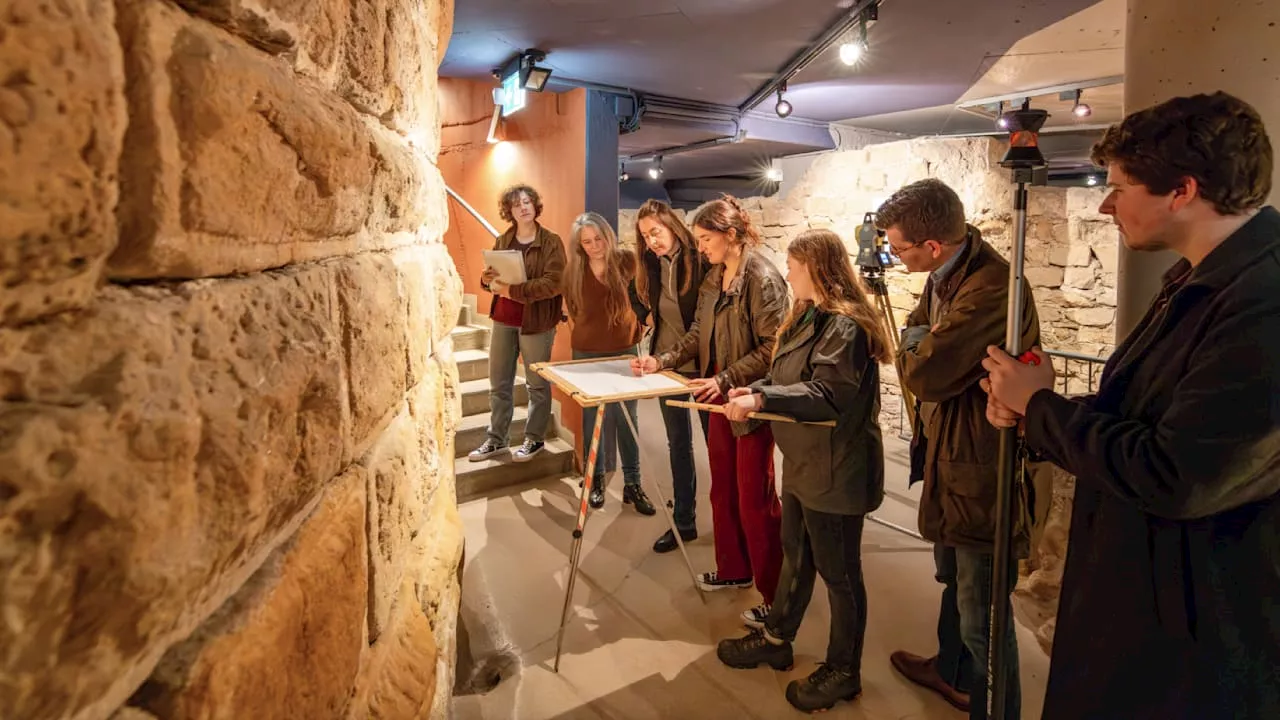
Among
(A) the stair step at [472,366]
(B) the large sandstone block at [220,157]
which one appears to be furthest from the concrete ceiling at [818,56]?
(B) the large sandstone block at [220,157]

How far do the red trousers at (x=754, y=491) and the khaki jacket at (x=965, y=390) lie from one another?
32.5 inches

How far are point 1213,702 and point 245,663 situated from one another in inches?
55.4

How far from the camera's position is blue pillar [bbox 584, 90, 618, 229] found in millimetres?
4727

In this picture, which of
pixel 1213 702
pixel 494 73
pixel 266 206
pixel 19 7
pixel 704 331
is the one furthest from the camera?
pixel 494 73

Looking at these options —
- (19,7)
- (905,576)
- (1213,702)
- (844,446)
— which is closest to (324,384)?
(19,7)

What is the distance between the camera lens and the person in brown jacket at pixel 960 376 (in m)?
1.86

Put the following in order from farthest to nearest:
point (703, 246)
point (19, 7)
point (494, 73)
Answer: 1. point (494, 73)
2. point (703, 246)
3. point (19, 7)

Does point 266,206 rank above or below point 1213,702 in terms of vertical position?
above

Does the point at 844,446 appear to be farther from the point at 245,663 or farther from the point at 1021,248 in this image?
the point at 245,663

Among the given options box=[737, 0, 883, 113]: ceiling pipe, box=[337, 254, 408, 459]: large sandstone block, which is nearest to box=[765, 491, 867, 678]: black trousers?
→ box=[337, 254, 408, 459]: large sandstone block

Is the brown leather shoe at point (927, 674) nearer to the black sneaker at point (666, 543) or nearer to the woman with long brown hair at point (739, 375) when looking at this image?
the woman with long brown hair at point (739, 375)

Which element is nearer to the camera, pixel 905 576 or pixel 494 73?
pixel 905 576

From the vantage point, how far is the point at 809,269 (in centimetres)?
229

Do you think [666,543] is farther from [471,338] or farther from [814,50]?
[814,50]
